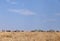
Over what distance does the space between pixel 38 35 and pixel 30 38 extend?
4.50ft

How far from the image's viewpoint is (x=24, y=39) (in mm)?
15594

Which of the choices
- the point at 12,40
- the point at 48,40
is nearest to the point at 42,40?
the point at 48,40

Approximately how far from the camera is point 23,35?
54.9 feet

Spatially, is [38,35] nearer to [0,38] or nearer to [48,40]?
[48,40]

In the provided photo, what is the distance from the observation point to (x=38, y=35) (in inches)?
674

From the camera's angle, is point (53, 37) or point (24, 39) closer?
point (24, 39)

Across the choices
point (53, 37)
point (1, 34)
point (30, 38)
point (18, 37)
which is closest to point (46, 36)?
Answer: point (53, 37)

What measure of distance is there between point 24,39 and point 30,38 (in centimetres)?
70

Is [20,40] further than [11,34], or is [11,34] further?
[11,34]

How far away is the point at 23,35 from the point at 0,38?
2311 millimetres

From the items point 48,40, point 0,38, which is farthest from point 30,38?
point 0,38

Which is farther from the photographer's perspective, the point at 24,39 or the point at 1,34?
the point at 1,34

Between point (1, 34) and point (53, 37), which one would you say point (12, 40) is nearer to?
point (1, 34)

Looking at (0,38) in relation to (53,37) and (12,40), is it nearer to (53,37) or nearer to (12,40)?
(12,40)
